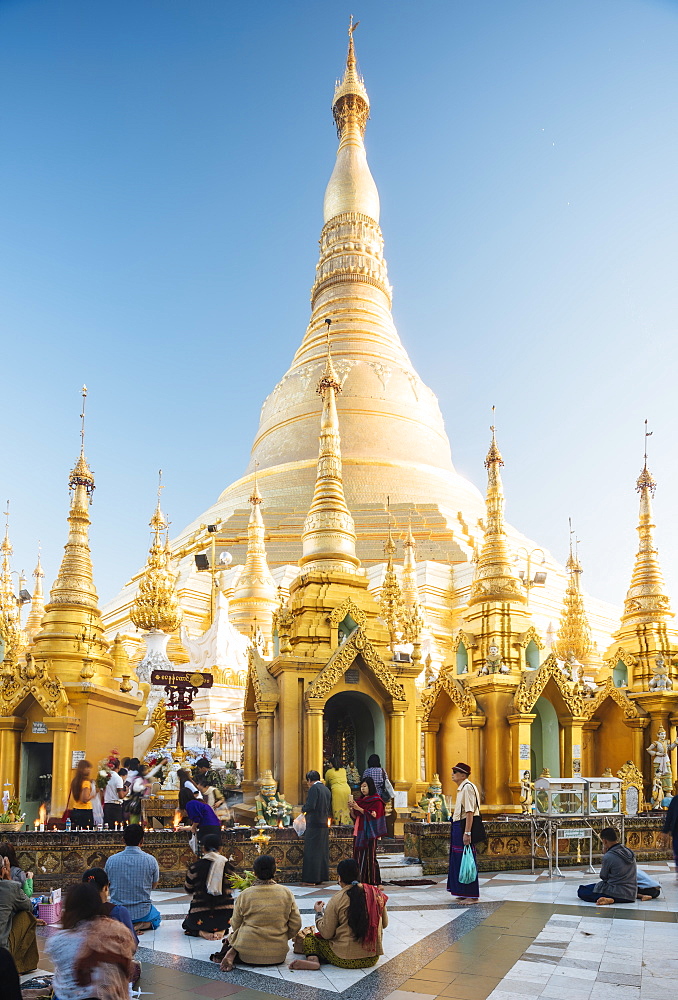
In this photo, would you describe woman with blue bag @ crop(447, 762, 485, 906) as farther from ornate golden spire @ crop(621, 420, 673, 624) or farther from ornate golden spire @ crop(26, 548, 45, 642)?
ornate golden spire @ crop(26, 548, 45, 642)

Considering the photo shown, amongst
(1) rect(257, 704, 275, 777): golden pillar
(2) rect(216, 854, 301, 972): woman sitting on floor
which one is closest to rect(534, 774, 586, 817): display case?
(1) rect(257, 704, 275, 777): golden pillar

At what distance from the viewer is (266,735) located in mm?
15047

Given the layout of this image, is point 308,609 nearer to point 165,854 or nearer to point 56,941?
point 165,854

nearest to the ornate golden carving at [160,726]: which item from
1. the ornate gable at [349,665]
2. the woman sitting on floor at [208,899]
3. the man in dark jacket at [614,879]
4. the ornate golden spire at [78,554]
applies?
the ornate golden spire at [78,554]

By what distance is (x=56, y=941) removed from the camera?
4.93m

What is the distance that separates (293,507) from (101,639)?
72.9 feet

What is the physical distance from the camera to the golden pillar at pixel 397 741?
14883 mm

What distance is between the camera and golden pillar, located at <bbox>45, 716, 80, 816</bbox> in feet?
50.8

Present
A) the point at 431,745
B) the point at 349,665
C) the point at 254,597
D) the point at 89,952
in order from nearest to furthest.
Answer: the point at 89,952
the point at 349,665
the point at 431,745
the point at 254,597

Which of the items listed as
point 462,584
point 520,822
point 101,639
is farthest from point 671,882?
point 462,584

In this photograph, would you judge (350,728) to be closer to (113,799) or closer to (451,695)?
(451,695)

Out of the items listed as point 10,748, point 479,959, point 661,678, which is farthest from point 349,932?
point 661,678

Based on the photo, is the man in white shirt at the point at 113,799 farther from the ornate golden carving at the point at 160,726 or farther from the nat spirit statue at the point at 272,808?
the ornate golden carving at the point at 160,726

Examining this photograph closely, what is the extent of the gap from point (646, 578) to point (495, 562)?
420 centimetres
